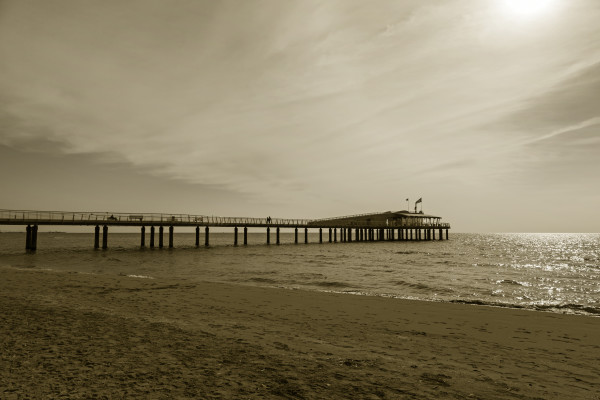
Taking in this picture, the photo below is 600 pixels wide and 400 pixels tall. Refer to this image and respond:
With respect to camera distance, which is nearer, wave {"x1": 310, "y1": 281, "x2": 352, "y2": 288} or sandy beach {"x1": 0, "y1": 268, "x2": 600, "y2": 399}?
sandy beach {"x1": 0, "y1": 268, "x2": 600, "y2": 399}

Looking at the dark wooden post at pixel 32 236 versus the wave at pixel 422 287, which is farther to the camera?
the dark wooden post at pixel 32 236

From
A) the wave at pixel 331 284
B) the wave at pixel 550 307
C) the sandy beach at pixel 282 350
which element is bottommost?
the wave at pixel 331 284

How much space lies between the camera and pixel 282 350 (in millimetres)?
6414

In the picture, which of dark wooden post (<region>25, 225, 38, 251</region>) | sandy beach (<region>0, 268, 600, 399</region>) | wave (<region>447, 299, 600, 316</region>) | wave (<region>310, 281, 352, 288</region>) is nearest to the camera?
sandy beach (<region>0, 268, 600, 399</region>)

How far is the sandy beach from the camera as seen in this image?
4645 mm

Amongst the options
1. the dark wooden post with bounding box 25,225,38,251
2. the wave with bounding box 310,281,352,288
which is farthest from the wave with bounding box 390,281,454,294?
the dark wooden post with bounding box 25,225,38,251

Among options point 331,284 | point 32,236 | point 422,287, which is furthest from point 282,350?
point 32,236

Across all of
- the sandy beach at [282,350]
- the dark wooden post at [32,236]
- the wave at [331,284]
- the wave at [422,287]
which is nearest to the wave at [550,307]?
the sandy beach at [282,350]

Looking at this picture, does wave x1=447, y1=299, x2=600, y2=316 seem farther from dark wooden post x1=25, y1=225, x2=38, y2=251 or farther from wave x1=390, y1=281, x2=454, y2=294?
dark wooden post x1=25, y1=225, x2=38, y2=251

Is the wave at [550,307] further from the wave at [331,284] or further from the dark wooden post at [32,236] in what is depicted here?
the dark wooden post at [32,236]

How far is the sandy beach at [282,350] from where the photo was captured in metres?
4.64

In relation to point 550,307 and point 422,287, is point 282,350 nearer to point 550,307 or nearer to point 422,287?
point 550,307

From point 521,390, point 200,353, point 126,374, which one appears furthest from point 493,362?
point 126,374

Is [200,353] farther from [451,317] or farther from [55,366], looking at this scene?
[451,317]
